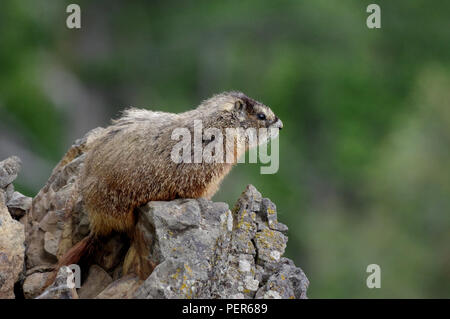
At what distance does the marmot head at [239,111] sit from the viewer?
10891mm

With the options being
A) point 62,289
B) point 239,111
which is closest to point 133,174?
point 62,289

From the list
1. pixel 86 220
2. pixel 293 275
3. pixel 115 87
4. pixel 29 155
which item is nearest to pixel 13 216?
pixel 86 220

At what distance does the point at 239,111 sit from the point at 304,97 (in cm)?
4194

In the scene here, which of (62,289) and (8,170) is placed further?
(8,170)

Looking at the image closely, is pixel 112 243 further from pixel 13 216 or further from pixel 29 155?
pixel 29 155

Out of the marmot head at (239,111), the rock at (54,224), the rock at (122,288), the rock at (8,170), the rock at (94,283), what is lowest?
the rock at (94,283)

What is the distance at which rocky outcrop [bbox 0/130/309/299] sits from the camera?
8867mm

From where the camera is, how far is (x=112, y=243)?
10273 mm

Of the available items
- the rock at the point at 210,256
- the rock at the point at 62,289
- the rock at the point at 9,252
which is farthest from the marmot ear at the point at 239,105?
the rock at the point at 62,289

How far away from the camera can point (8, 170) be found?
1100 centimetres

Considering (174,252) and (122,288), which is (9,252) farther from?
(174,252)

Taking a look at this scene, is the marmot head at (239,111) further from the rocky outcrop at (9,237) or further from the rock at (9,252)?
the rock at (9,252)

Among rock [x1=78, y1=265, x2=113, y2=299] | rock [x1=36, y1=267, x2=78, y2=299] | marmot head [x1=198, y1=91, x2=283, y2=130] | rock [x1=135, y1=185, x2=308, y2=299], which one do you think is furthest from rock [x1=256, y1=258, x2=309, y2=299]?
marmot head [x1=198, y1=91, x2=283, y2=130]

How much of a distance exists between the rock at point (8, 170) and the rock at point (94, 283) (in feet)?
6.48
